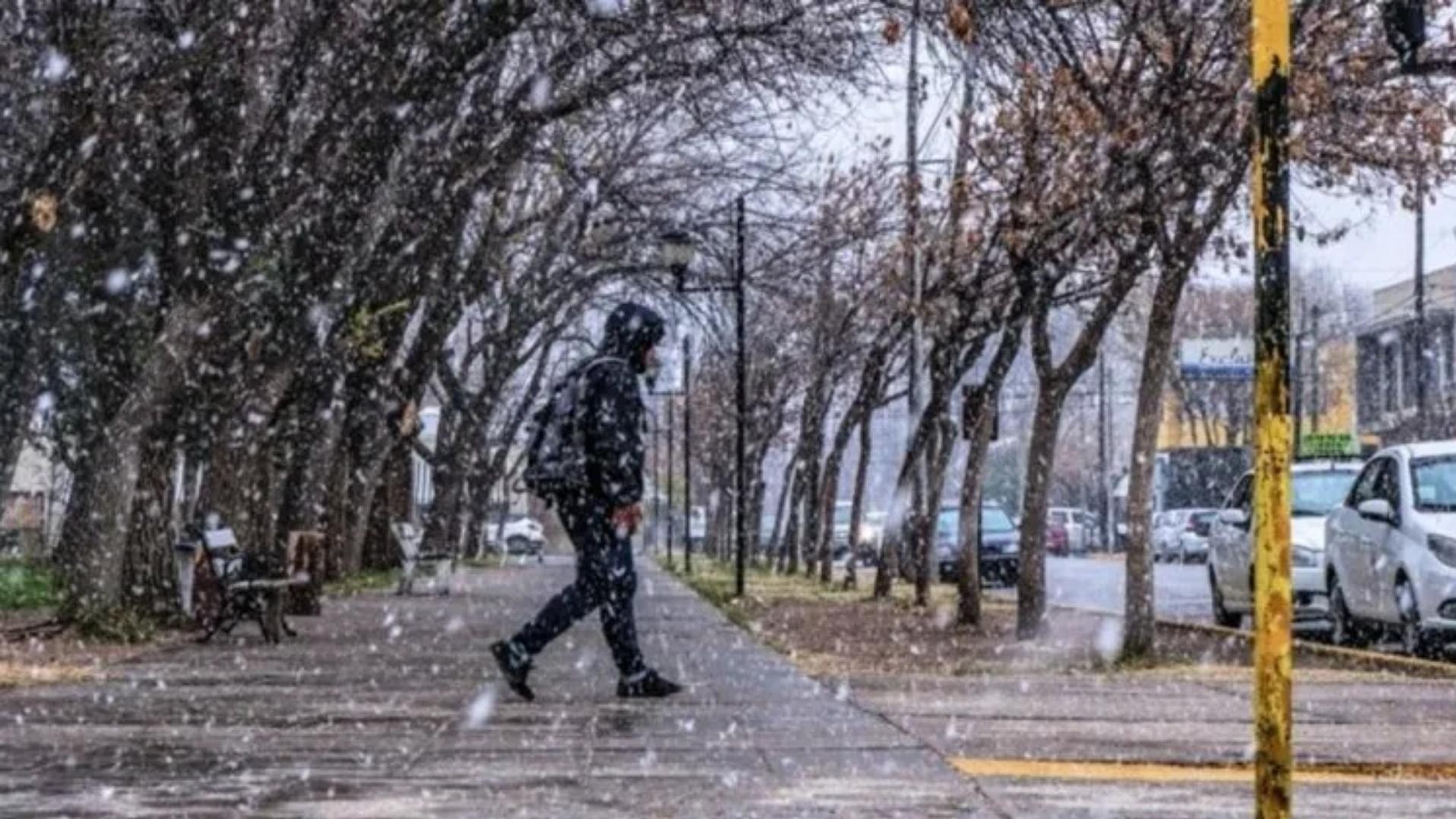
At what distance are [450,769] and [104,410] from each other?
12.3 metres

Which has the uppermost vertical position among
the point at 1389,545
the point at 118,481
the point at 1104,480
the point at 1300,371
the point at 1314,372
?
the point at 1314,372

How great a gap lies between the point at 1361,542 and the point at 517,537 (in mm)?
85287

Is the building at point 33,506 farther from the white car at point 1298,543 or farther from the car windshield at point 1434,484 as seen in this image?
the car windshield at point 1434,484

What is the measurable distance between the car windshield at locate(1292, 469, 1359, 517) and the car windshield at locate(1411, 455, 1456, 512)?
409cm

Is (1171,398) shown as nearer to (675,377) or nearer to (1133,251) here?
(675,377)

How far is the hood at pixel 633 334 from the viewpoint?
469 inches

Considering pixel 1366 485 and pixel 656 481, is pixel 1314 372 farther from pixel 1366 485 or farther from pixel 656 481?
pixel 1366 485

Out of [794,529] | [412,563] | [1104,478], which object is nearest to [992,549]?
[794,529]

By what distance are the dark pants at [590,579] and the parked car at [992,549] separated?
28.5 meters

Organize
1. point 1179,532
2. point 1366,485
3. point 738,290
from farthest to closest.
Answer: point 1179,532, point 738,290, point 1366,485

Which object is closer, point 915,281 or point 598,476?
point 598,476

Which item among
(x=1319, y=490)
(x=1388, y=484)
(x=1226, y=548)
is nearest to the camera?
(x=1388, y=484)

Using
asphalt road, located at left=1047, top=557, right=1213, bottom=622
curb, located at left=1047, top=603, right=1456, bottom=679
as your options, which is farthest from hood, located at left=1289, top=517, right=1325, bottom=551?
asphalt road, located at left=1047, top=557, right=1213, bottom=622

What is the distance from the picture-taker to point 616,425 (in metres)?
11.6
